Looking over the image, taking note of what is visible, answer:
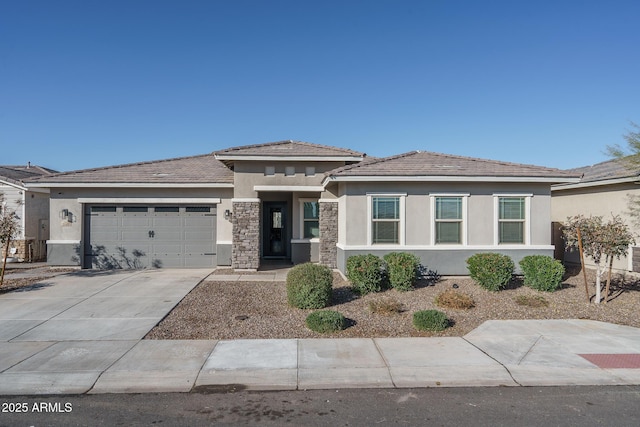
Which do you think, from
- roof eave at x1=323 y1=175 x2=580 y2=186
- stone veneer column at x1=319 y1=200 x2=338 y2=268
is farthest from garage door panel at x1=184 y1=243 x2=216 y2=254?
roof eave at x1=323 y1=175 x2=580 y2=186

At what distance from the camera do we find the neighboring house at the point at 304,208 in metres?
12.1

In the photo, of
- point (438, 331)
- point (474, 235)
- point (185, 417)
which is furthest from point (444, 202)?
point (185, 417)

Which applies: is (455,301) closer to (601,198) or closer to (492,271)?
(492,271)

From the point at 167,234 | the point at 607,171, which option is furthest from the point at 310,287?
the point at 607,171

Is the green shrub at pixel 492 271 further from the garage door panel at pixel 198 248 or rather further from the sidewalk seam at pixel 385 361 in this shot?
the garage door panel at pixel 198 248

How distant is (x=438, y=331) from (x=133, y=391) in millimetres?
5289

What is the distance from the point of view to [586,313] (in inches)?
354

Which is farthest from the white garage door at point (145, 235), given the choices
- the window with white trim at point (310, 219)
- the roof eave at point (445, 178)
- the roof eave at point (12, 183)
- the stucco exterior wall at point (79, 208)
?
the roof eave at point (445, 178)

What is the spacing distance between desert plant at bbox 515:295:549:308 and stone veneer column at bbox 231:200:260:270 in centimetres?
827

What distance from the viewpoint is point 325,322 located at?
759 cm

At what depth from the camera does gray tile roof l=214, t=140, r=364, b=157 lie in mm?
13562

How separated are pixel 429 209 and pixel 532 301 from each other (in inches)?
152

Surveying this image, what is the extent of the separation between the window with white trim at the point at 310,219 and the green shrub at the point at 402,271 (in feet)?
16.4

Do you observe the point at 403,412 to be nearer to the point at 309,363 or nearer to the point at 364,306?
the point at 309,363
